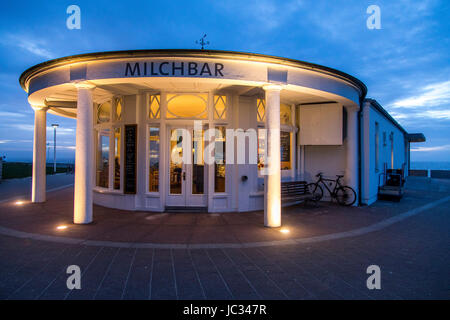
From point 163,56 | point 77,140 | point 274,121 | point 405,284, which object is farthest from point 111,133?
point 405,284

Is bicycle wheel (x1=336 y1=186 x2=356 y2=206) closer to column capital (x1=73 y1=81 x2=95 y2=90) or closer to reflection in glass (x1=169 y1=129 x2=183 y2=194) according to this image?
reflection in glass (x1=169 y1=129 x2=183 y2=194)

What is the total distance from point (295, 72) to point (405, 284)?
4.59 m

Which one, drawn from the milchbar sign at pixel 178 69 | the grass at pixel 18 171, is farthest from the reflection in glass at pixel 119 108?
the grass at pixel 18 171

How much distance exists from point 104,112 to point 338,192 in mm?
8524

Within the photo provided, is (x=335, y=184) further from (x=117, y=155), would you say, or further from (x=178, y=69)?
(x=117, y=155)

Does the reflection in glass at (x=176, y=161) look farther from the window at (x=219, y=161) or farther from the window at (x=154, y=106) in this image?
the window at (x=219, y=161)

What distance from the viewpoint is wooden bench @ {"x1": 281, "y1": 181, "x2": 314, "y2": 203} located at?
780 cm

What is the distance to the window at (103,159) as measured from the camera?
8.49 m

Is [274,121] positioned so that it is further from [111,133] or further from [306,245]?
[111,133]

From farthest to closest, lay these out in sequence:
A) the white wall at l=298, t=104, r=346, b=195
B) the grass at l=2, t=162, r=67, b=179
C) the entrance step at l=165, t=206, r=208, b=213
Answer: the grass at l=2, t=162, r=67, b=179 < the white wall at l=298, t=104, r=346, b=195 < the entrance step at l=165, t=206, r=208, b=213

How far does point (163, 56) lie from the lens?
5465mm

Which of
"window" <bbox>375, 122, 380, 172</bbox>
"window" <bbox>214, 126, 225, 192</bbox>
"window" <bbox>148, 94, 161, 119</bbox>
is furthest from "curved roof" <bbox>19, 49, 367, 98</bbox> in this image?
"window" <bbox>375, 122, 380, 172</bbox>

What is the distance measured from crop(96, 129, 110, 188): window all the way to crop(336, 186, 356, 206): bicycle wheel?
788 cm

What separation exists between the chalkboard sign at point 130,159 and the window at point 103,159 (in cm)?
124
